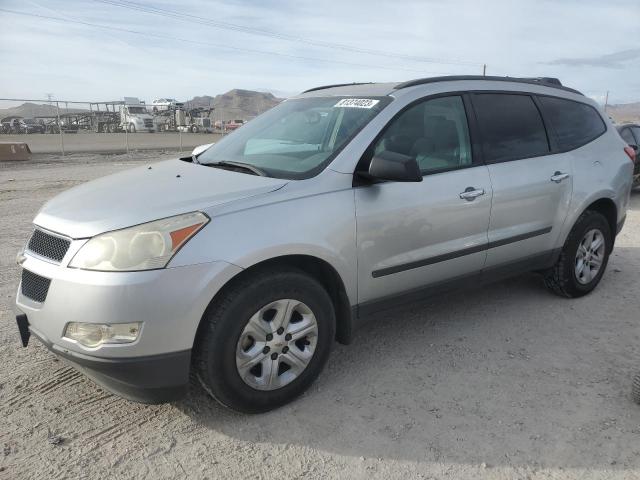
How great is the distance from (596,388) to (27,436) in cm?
317

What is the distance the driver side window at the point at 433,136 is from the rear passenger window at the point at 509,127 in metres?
0.20

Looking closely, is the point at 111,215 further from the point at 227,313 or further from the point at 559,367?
the point at 559,367

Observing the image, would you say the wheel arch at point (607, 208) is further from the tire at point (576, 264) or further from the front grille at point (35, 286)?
the front grille at point (35, 286)

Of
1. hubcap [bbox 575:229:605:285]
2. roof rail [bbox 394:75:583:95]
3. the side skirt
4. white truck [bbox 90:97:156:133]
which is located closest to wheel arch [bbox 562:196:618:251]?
hubcap [bbox 575:229:605:285]

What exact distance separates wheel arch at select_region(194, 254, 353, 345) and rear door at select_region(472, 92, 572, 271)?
4.22 feet

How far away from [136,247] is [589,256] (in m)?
3.92

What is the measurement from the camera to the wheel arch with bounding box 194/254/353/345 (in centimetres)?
266

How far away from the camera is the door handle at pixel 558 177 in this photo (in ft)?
13.5

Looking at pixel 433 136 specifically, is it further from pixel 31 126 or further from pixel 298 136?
pixel 31 126

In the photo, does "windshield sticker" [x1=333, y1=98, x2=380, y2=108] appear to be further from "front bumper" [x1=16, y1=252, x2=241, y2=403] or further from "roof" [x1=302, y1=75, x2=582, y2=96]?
"front bumper" [x1=16, y1=252, x2=241, y2=403]

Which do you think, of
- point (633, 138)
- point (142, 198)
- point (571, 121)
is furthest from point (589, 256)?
point (633, 138)

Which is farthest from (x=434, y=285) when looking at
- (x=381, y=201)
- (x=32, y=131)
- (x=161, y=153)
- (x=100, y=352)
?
(x=32, y=131)

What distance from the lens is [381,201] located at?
312 centimetres

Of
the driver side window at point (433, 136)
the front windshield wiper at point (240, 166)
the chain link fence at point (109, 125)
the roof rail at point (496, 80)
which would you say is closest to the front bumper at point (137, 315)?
the front windshield wiper at point (240, 166)
